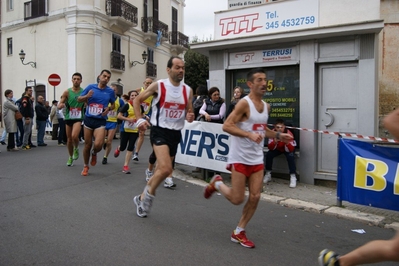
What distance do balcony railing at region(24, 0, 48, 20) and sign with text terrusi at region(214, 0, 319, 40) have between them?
19.2 m

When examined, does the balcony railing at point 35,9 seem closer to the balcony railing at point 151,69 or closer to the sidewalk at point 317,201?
the balcony railing at point 151,69

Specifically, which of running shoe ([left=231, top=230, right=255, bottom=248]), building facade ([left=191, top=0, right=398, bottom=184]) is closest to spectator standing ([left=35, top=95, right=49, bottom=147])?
building facade ([left=191, top=0, right=398, bottom=184])

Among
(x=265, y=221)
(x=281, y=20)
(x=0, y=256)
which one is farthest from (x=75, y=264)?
(x=281, y=20)

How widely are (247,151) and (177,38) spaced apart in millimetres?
31918

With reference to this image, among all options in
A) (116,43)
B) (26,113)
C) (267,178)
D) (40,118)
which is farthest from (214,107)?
(116,43)

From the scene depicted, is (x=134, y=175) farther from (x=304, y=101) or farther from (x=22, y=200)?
(x=304, y=101)

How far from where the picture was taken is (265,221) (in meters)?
5.64

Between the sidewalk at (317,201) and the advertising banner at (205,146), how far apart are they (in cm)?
42

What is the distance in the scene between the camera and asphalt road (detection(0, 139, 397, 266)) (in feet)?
13.3

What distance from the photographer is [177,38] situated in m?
35.2

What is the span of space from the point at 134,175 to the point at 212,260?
193 inches

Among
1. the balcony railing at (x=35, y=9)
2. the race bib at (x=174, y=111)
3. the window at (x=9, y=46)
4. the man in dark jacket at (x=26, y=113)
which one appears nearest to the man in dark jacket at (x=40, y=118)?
the man in dark jacket at (x=26, y=113)

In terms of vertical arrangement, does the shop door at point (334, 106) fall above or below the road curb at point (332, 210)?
above

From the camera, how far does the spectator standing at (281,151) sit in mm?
8102
